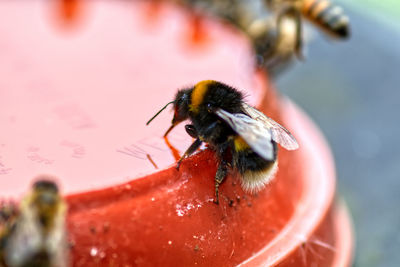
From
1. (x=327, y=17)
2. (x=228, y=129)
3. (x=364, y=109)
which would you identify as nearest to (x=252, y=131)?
(x=228, y=129)

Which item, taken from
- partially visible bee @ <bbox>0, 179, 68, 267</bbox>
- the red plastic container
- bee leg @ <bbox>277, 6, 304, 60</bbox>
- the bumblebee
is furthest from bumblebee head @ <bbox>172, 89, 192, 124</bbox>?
bee leg @ <bbox>277, 6, 304, 60</bbox>

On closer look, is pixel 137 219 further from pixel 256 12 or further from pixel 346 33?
pixel 256 12

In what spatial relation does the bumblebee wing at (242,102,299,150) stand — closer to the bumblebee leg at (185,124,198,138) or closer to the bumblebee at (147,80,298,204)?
the bumblebee at (147,80,298,204)

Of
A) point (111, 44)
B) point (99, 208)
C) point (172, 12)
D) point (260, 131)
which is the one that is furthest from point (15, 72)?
point (260, 131)

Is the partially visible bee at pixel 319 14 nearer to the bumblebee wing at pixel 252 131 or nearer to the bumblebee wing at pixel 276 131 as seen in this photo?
the bumblebee wing at pixel 276 131

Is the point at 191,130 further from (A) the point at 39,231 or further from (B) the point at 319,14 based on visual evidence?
(B) the point at 319,14

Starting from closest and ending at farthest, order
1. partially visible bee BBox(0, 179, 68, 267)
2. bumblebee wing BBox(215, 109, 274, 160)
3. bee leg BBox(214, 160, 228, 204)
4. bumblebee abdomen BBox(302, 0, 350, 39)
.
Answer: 1. partially visible bee BBox(0, 179, 68, 267)
2. bumblebee wing BBox(215, 109, 274, 160)
3. bee leg BBox(214, 160, 228, 204)
4. bumblebee abdomen BBox(302, 0, 350, 39)
